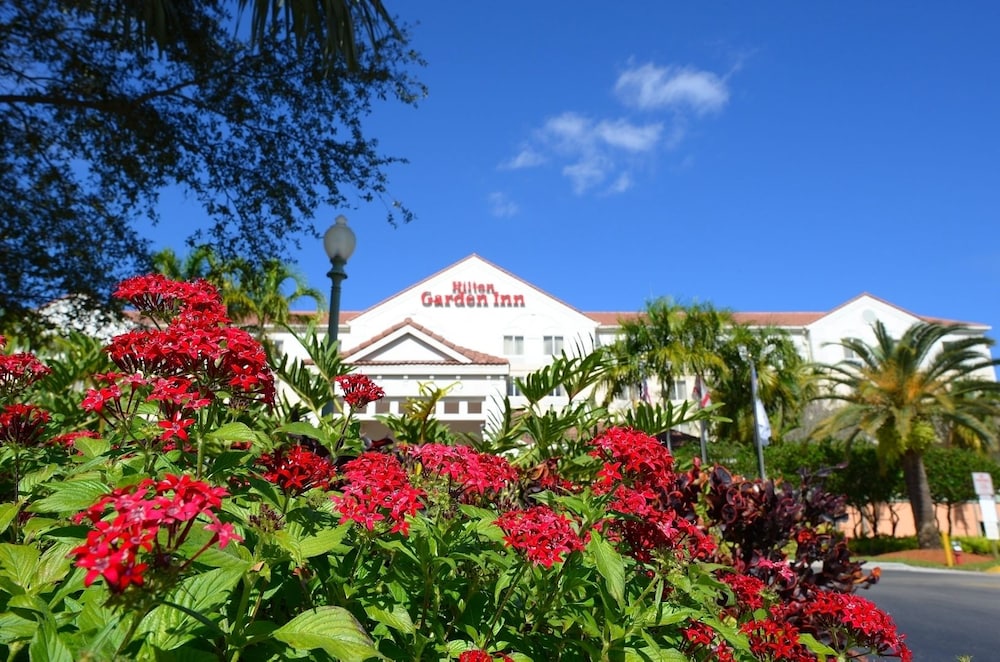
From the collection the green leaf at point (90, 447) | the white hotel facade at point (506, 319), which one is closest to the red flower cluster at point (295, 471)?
the green leaf at point (90, 447)

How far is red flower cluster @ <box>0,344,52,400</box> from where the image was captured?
2.40 m

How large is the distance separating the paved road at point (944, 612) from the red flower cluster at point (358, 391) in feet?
14.7

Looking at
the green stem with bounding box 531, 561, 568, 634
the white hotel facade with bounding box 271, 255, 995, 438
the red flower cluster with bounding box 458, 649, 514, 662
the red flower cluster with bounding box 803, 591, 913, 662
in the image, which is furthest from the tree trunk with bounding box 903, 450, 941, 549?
the red flower cluster with bounding box 458, 649, 514, 662

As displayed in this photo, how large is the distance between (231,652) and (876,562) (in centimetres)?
2480

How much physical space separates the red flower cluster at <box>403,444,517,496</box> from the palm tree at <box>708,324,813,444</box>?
26826 mm

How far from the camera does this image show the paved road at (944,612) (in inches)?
204

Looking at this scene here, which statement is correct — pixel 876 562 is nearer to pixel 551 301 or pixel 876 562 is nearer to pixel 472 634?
pixel 551 301

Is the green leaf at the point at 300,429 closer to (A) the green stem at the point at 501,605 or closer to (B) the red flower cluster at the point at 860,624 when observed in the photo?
(A) the green stem at the point at 501,605

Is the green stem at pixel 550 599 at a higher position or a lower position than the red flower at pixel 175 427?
lower

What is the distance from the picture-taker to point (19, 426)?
6.88 feet

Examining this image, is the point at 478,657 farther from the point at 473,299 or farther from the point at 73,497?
the point at 473,299

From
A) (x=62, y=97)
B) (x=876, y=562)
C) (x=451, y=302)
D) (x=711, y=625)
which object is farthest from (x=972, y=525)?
(x=62, y=97)

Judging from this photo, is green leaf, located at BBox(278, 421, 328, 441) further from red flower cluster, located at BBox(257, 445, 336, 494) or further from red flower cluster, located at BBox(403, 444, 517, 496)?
red flower cluster, located at BBox(403, 444, 517, 496)

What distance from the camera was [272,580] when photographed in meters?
1.70
